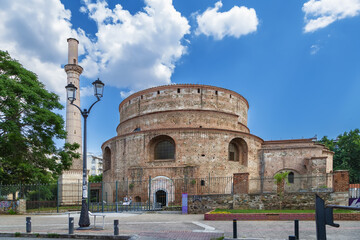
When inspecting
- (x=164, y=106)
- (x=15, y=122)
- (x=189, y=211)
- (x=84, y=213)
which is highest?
(x=164, y=106)

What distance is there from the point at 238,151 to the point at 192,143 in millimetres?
5327

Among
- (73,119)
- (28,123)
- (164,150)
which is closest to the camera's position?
(28,123)

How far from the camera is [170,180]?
24094 mm

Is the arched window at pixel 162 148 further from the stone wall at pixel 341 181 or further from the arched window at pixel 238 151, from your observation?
the stone wall at pixel 341 181

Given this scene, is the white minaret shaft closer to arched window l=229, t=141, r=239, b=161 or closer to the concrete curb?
arched window l=229, t=141, r=239, b=161

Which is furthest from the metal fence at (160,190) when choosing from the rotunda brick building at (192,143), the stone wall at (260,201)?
the stone wall at (260,201)

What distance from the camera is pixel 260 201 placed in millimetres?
16469

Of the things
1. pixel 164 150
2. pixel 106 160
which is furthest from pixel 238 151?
pixel 106 160

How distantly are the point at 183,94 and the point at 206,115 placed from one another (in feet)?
10.4

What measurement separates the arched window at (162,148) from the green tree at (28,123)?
7.59 metres

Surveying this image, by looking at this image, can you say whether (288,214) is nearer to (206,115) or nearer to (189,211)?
(189,211)

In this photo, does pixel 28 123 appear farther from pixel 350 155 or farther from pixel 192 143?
pixel 350 155

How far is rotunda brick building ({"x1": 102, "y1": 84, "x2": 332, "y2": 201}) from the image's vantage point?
82.9 feet

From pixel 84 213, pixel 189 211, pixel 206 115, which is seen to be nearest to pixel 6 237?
pixel 84 213
